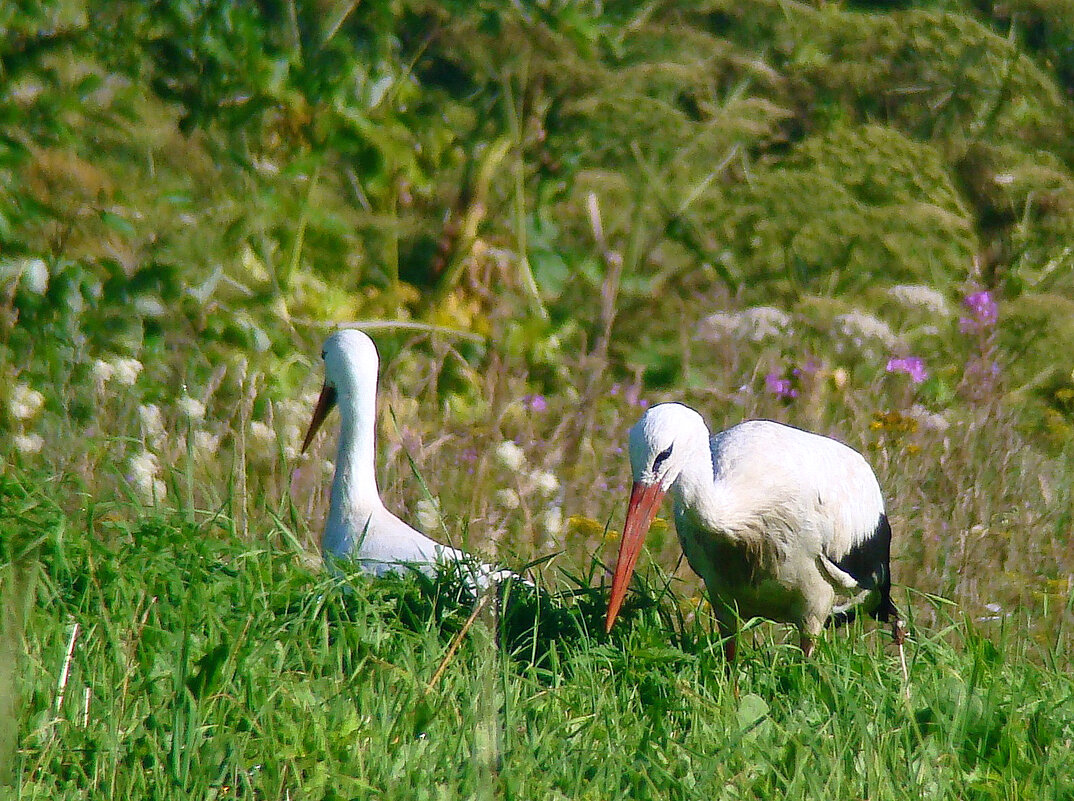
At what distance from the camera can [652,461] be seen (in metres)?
3.53

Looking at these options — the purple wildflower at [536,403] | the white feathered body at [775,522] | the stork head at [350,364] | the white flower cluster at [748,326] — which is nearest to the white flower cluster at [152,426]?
the stork head at [350,364]

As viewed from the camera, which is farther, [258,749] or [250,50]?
[250,50]

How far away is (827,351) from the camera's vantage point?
19.4ft

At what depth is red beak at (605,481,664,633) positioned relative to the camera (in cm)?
343

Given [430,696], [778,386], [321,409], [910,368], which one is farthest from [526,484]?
[430,696]

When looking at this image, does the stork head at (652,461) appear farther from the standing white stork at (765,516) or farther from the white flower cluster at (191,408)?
the white flower cluster at (191,408)

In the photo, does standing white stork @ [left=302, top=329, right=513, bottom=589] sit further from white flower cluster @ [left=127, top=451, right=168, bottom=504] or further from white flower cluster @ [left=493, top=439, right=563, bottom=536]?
white flower cluster @ [left=127, top=451, right=168, bottom=504]

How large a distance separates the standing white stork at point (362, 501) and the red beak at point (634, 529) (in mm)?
373

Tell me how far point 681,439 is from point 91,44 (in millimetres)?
3596

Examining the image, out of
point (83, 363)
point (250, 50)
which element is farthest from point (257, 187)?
point (83, 363)

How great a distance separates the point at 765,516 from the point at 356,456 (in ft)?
4.30

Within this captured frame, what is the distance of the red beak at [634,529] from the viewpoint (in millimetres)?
3430

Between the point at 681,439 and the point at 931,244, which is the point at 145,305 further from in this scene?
the point at 931,244

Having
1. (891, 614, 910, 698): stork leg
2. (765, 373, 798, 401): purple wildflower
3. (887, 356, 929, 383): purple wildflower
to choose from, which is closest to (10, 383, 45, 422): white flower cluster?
(765, 373, 798, 401): purple wildflower
